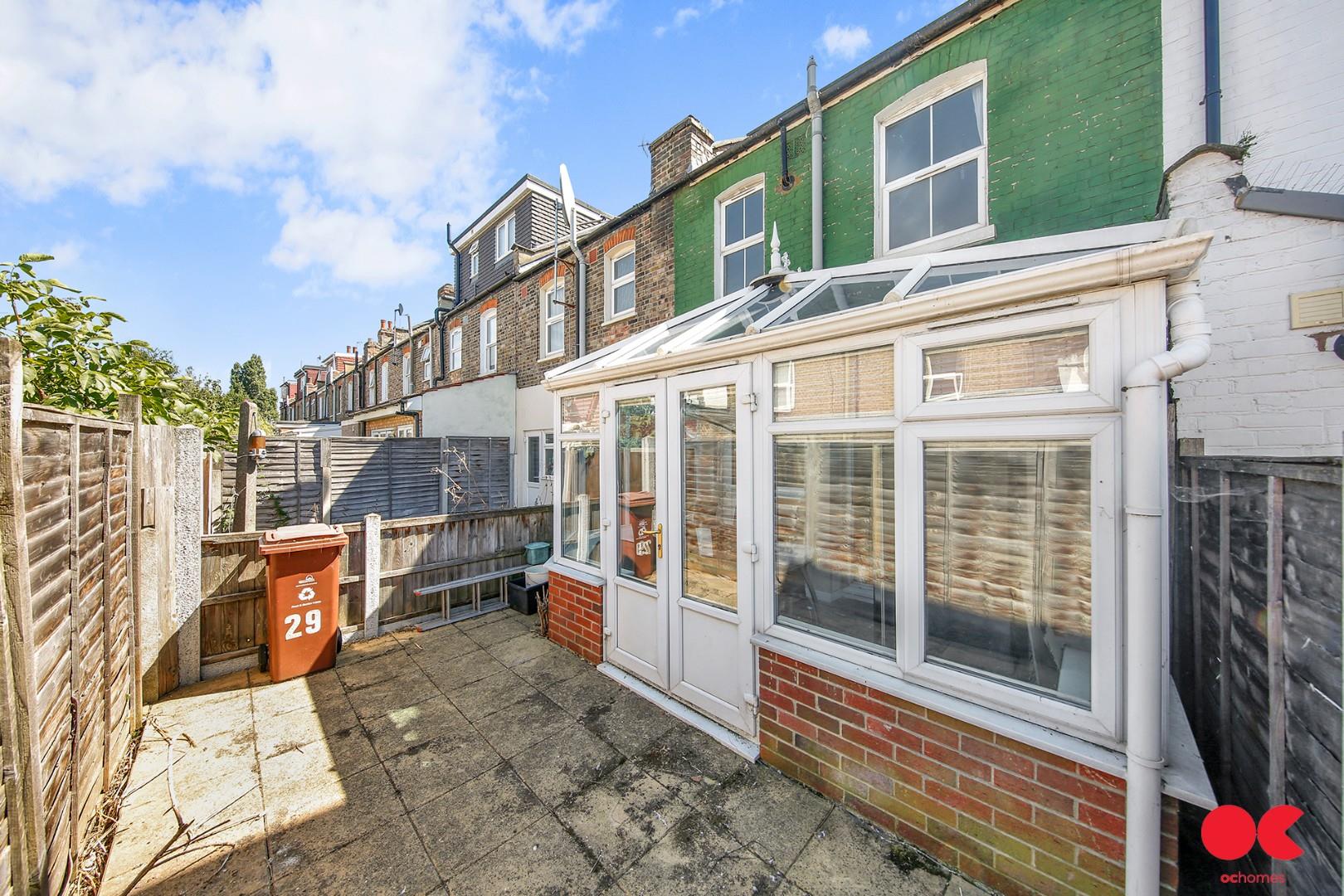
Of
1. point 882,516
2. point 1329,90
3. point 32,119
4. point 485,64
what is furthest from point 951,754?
point 32,119

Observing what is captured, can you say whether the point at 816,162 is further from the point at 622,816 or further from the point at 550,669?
the point at 622,816

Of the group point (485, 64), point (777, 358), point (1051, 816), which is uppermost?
point (485, 64)

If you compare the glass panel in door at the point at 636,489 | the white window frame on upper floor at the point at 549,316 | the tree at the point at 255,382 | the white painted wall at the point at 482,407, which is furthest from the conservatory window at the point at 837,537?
the tree at the point at 255,382

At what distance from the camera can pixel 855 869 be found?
2.30 meters

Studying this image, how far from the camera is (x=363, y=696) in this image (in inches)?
153

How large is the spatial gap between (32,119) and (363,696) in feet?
19.5

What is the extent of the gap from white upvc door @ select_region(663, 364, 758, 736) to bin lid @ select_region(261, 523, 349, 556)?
3.22 metres

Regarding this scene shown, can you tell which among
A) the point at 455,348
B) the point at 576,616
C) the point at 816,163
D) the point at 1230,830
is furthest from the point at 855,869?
the point at 455,348

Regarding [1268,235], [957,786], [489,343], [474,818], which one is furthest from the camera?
[489,343]

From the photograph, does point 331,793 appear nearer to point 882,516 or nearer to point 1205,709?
point 882,516

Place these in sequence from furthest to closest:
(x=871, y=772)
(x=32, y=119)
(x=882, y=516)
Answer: (x=32, y=119) → (x=882, y=516) → (x=871, y=772)

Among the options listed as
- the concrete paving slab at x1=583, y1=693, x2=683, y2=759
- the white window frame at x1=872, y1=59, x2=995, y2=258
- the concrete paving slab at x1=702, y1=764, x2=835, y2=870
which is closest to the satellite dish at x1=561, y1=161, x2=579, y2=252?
the white window frame at x1=872, y1=59, x2=995, y2=258

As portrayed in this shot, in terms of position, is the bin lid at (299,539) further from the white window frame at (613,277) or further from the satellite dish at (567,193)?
the satellite dish at (567,193)

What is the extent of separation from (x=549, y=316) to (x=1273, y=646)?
391 inches
